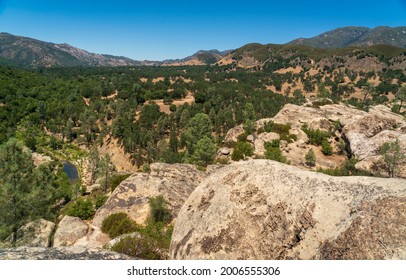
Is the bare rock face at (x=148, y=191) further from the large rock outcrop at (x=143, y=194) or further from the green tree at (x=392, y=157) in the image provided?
the green tree at (x=392, y=157)

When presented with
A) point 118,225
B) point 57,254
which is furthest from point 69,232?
point 57,254

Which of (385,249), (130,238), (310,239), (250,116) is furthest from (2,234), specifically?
(250,116)

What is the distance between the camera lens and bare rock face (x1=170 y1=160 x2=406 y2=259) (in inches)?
327

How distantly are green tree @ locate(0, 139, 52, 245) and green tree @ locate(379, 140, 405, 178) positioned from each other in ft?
142

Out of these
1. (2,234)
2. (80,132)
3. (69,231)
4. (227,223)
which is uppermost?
(227,223)

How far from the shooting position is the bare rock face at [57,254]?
8.27 meters

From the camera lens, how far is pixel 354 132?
51.0 metres

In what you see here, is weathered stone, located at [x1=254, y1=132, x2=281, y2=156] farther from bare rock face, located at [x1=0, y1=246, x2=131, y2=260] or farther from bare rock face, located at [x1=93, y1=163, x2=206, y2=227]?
bare rock face, located at [x1=0, y1=246, x2=131, y2=260]

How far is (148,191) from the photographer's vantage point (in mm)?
27984

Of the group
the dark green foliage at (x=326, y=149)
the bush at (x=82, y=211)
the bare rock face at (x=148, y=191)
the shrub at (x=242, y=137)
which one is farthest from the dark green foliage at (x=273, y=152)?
the bush at (x=82, y=211)

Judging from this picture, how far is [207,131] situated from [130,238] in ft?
256

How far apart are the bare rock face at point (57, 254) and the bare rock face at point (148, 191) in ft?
53.2

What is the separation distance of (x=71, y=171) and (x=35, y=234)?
272ft
